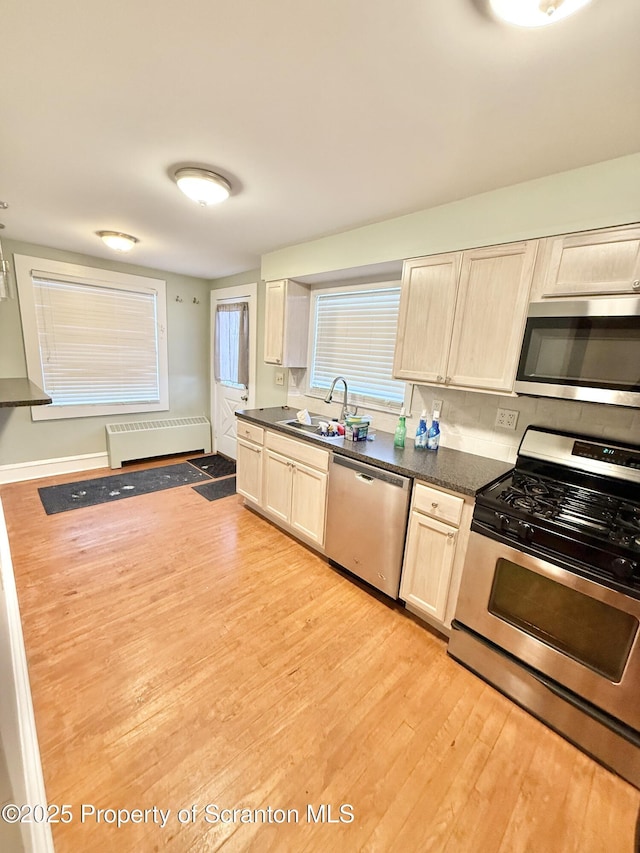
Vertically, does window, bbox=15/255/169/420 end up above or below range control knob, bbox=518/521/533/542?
above

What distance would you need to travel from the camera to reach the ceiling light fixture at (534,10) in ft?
2.70

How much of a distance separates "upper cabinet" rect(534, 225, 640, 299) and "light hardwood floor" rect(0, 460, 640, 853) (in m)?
1.94

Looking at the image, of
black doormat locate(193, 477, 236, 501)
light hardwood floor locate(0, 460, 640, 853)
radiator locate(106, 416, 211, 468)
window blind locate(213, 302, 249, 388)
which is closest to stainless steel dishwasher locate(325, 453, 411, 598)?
light hardwood floor locate(0, 460, 640, 853)

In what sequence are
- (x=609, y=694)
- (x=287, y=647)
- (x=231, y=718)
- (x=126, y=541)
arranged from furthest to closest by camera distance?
1. (x=126, y=541)
2. (x=287, y=647)
3. (x=231, y=718)
4. (x=609, y=694)

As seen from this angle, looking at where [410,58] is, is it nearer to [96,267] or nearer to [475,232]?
[475,232]

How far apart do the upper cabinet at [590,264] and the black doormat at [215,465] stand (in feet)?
11.7

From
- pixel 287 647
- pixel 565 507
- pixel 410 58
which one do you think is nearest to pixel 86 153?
pixel 410 58

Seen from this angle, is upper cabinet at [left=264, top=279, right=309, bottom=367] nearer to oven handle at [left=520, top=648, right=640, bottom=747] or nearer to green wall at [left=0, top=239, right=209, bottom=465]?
green wall at [left=0, top=239, right=209, bottom=465]

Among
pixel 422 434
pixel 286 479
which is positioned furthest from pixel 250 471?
pixel 422 434

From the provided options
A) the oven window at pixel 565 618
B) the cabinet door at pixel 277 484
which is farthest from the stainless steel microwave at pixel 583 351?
the cabinet door at pixel 277 484

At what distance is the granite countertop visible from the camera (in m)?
1.76

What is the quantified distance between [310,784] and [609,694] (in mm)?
1203

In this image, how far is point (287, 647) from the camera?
180 cm

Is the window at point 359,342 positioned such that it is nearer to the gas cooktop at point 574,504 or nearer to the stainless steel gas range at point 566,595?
the gas cooktop at point 574,504
